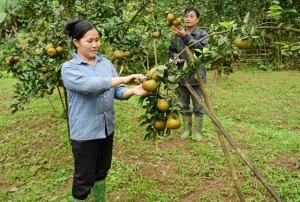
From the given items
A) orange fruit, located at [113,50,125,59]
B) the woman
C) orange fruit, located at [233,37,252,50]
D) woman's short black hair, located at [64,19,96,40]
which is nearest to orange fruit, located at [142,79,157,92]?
the woman

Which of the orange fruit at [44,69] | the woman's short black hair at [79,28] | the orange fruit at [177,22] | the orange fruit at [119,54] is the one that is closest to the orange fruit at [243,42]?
the woman's short black hair at [79,28]

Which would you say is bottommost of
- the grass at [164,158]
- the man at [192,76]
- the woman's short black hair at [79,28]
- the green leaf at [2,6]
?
the grass at [164,158]

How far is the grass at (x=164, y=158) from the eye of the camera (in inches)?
124

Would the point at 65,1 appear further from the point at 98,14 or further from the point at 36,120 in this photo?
the point at 36,120

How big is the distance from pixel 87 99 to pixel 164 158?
177 cm

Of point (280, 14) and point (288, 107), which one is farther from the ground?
point (280, 14)

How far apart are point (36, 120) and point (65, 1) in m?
2.71

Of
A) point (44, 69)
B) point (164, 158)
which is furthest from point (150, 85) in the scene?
point (164, 158)

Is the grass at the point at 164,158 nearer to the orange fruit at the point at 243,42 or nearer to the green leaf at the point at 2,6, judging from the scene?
the orange fruit at the point at 243,42

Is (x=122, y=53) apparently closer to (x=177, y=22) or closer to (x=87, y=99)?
(x=177, y=22)

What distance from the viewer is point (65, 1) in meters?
3.46

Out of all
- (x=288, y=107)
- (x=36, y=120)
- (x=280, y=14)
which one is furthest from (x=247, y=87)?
(x=280, y=14)

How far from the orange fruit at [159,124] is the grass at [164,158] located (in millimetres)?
1299

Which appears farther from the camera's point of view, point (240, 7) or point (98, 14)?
point (240, 7)
